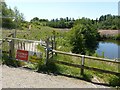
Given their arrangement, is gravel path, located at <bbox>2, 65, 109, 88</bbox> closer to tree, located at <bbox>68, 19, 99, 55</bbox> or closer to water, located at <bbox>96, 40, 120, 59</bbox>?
water, located at <bbox>96, 40, 120, 59</bbox>

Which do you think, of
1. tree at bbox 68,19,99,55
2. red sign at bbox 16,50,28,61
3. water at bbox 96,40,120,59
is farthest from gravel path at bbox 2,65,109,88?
tree at bbox 68,19,99,55

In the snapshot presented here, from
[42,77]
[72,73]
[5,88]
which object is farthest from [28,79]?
[72,73]

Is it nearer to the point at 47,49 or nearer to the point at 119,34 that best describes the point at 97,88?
the point at 47,49

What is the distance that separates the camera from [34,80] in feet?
29.9

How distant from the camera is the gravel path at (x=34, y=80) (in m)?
8.49

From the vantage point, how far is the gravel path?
8.49 metres

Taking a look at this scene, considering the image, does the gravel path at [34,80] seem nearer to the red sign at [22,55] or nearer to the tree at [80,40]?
the red sign at [22,55]

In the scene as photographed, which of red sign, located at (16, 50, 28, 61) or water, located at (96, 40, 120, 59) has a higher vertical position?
red sign, located at (16, 50, 28, 61)

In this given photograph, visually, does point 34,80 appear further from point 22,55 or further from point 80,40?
point 80,40

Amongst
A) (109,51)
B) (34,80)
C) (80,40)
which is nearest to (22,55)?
(34,80)

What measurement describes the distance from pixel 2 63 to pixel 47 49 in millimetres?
2102

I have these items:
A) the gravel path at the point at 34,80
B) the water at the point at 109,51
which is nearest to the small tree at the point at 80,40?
the water at the point at 109,51

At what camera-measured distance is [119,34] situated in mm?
78625

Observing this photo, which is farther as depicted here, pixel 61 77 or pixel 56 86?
pixel 61 77
